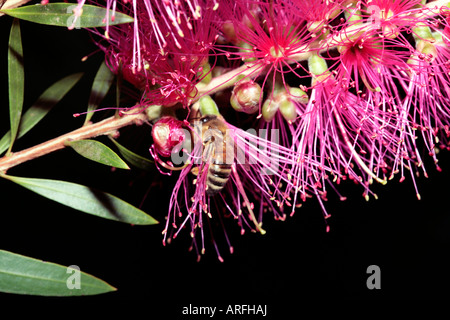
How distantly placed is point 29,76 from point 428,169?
1687 millimetres

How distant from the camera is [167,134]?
3.04ft

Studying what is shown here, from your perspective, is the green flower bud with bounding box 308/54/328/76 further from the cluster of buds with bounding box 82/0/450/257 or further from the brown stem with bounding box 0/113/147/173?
the brown stem with bounding box 0/113/147/173

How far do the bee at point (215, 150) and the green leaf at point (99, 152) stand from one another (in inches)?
7.9

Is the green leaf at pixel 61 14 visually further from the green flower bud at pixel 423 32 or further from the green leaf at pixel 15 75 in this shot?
the green flower bud at pixel 423 32

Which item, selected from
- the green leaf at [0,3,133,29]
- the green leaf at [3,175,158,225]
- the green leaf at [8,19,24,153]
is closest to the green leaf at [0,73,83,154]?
the green leaf at [8,19,24,153]

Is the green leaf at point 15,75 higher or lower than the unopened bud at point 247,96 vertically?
higher

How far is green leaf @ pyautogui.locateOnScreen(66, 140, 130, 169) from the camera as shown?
0.85 m

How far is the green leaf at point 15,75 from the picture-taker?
0.92 meters

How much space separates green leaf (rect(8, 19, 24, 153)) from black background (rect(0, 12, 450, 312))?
0.34 meters

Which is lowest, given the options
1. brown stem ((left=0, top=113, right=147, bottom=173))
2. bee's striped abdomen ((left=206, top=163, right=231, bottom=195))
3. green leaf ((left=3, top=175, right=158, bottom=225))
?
green leaf ((left=3, top=175, right=158, bottom=225))

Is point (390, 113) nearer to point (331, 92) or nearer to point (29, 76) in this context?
point (331, 92)

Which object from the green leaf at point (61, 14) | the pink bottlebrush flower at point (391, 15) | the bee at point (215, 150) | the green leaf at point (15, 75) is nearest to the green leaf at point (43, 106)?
the green leaf at point (15, 75)

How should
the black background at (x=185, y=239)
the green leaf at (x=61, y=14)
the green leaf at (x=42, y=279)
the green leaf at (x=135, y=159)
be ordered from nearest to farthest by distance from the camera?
1. the green leaf at (x=61, y=14)
2. the green leaf at (x=42, y=279)
3. the green leaf at (x=135, y=159)
4. the black background at (x=185, y=239)
